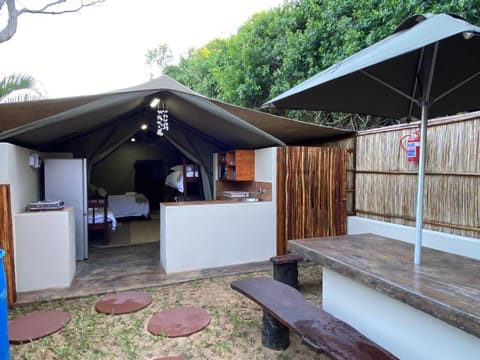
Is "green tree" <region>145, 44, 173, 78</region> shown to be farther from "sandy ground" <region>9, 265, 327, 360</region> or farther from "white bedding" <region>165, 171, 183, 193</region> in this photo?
"sandy ground" <region>9, 265, 327, 360</region>

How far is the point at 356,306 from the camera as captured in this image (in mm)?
2365

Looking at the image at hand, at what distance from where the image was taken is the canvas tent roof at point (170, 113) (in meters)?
3.48

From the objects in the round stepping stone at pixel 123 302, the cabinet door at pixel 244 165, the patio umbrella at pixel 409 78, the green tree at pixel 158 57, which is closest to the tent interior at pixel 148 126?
the cabinet door at pixel 244 165

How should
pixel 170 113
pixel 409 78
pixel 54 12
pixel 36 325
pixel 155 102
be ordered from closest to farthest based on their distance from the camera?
pixel 409 78 → pixel 36 325 → pixel 155 102 → pixel 170 113 → pixel 54 12

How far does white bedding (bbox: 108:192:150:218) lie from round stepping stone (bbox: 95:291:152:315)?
4.83 m

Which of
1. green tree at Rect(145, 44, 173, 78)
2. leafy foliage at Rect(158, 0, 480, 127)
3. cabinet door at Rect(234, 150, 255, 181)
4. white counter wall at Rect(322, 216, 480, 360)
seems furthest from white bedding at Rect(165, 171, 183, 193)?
green tree at Rect(145, 44, 173, 78)

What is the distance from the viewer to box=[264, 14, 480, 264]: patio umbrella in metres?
1.66

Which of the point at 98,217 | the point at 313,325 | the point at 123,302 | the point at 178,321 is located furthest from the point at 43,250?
the point at 313,325

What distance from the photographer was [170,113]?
18.1 feet

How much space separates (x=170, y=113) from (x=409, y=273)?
15.1ft

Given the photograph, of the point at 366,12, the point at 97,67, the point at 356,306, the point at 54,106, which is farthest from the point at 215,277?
the point at 97,67

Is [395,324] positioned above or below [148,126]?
→ below

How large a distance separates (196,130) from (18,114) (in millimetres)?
3113

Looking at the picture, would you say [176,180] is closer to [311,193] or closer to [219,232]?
[219,232]
